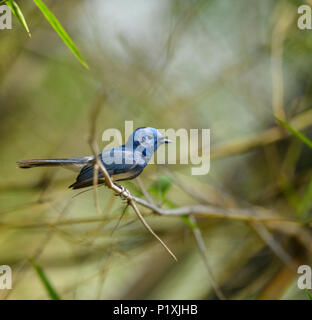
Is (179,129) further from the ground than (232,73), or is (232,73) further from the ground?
(232,73)

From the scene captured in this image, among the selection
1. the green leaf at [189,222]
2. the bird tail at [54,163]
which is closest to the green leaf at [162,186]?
the green leaf at [189,222]

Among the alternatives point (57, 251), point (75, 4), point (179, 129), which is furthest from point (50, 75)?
point (57, 251)

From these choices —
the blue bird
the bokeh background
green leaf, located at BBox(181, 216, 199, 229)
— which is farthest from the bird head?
the bokeh background

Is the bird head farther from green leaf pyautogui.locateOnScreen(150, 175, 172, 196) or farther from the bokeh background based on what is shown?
the bokeh background

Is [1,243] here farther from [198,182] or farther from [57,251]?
[198,182]

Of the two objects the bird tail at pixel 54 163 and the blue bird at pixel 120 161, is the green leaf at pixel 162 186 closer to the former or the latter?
the blue bird at pixel 120 161
